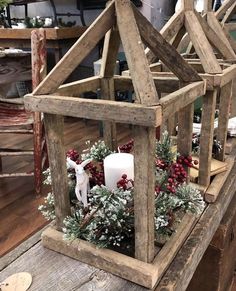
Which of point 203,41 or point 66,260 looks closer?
point 66,260

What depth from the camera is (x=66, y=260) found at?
0.74 metres

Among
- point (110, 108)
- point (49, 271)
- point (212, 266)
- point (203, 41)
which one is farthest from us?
point (212, 266)

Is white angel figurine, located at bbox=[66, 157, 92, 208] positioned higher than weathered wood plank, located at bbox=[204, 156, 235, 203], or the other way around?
white angel figurine, located at bbox=[66, 157, 92, 208]

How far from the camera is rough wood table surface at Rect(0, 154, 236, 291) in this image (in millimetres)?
670

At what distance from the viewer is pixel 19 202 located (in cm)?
202

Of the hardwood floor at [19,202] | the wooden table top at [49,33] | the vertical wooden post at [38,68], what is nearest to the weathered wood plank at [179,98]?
the vertical wooden post at [38,68]

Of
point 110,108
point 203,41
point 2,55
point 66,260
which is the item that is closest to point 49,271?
point 66,260

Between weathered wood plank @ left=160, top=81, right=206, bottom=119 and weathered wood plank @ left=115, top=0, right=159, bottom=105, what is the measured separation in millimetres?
35

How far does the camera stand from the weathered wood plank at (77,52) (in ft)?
2.25

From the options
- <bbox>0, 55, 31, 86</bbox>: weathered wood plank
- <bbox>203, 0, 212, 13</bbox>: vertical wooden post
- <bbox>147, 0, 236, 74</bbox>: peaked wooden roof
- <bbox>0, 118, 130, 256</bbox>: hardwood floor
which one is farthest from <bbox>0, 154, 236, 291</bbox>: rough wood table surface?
<bbox>0, 55, 31, 86</bbox>: weathered wood plank

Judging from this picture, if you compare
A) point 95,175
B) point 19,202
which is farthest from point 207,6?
point 19,202

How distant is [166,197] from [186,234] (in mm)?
125

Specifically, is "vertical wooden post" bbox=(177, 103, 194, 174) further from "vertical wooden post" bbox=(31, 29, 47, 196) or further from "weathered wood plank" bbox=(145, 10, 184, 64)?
"vertical wooden post" bbox=(31, 29, 47, 196)

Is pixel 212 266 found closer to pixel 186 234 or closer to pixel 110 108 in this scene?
pixel 186 234
